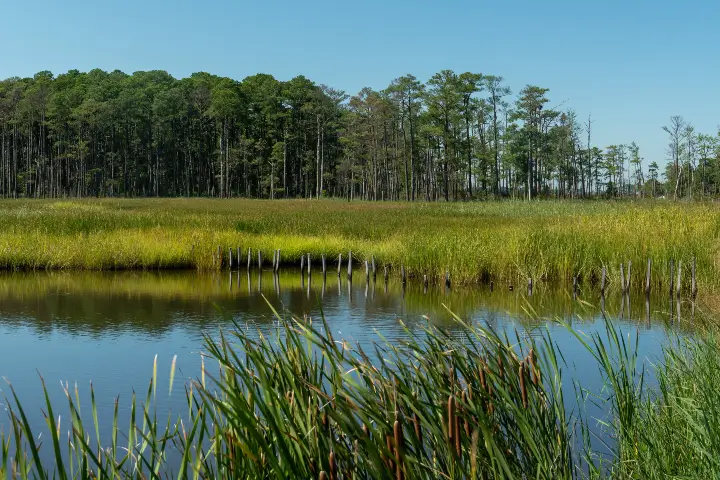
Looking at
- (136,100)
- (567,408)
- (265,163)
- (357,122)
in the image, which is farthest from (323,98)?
(567,408)

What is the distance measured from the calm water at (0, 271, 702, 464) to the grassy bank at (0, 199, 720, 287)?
0.81 meters

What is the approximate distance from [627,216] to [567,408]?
13.4 metres

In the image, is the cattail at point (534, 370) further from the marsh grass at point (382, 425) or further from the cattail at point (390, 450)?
the cattail at point (390, 450)

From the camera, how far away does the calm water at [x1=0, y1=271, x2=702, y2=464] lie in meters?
9.05

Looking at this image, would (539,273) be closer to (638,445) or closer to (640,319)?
(640,319)

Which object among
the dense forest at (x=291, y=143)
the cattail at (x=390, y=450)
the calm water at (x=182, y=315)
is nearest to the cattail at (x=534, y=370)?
the cattail at (x=390, y=450)

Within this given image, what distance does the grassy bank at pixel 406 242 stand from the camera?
16.0 m

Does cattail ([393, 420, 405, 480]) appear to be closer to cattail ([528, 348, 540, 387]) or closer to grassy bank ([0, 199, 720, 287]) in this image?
cattail ([528, 348, 540, 387])

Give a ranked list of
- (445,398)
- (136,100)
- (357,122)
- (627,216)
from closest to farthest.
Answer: (445,398) → (627,216) → (357,122) → (136,100)

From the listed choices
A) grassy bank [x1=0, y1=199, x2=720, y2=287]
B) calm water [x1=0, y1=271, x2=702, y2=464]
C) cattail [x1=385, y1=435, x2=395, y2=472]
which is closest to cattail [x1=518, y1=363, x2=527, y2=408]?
cattail [x1=385, y1=435, x2=395, y2=472]

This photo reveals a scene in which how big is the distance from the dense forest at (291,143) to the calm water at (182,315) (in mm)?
49908

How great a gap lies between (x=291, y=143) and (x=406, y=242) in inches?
2630

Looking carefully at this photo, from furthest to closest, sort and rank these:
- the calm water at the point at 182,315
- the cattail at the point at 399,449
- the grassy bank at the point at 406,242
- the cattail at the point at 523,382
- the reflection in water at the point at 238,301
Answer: the grassy bank at the point at 406,242, the reflection in water at the point at 238,301, the calm water at the point at 182,315, the cattail at the point at 523,382, the cattail at the point at 399,449

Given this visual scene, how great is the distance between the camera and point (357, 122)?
241 ft
